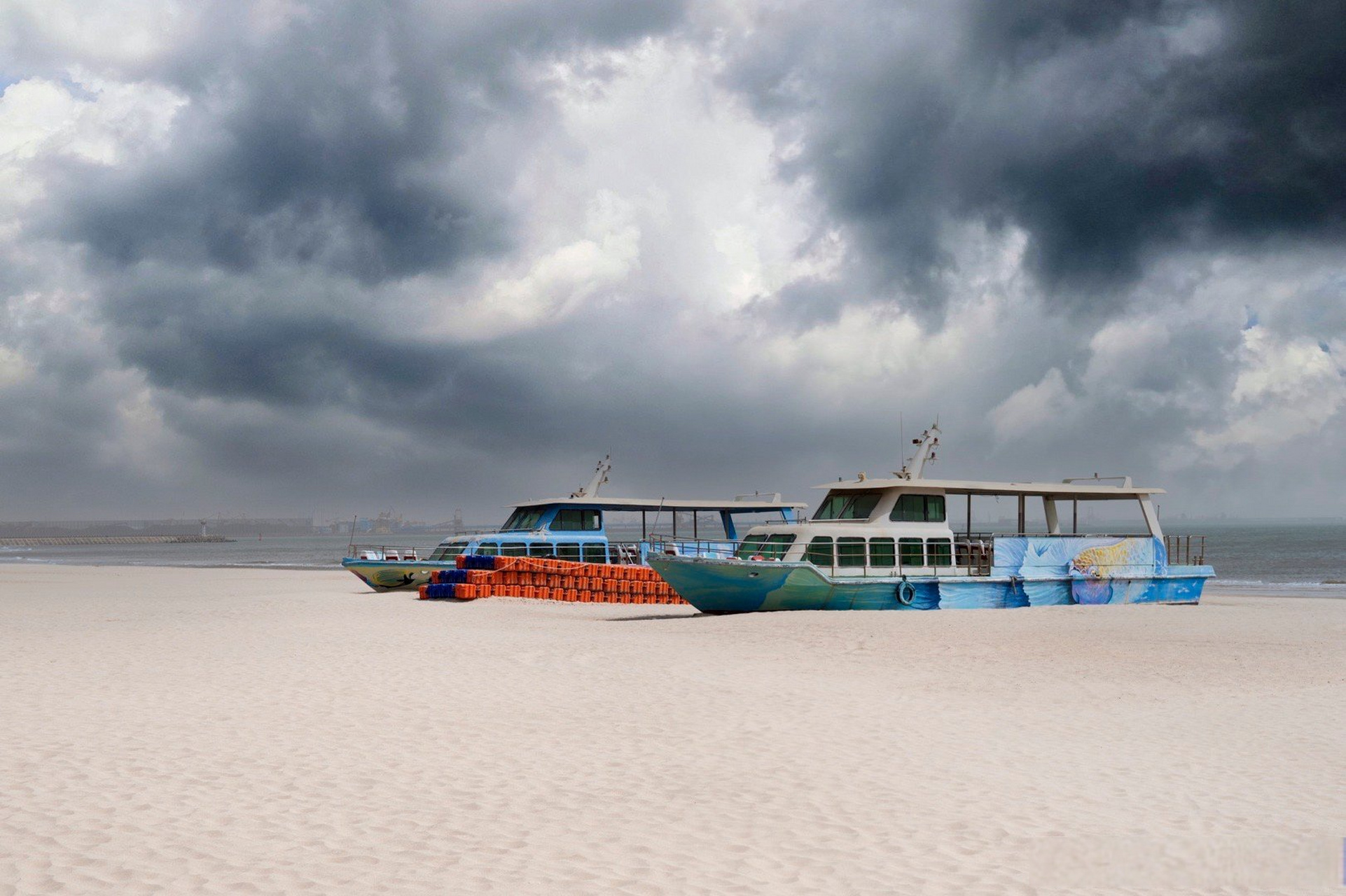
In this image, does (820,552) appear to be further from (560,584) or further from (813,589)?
(560,584)

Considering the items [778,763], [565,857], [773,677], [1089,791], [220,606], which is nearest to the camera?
[565,857]

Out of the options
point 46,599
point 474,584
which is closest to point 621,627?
point 474,584

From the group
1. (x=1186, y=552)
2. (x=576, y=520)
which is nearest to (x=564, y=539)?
(x=576, y=520)

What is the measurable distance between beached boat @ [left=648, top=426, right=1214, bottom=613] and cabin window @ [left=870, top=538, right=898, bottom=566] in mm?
26

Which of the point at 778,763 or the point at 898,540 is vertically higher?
the point at 898,540

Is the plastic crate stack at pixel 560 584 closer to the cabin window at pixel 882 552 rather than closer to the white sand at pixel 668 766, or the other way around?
the cabin window at pixel 882 552

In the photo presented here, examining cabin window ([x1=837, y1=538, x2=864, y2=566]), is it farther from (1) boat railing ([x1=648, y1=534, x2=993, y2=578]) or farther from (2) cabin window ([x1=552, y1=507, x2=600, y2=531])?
(2) cabin window ([x1=552, y1=507, x2=600, y2=531])

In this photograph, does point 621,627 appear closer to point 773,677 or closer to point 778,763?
point 773,677

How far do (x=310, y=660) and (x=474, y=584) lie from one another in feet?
53.1

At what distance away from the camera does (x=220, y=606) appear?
102ft

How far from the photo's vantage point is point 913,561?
87.1ft

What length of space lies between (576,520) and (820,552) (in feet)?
41.3

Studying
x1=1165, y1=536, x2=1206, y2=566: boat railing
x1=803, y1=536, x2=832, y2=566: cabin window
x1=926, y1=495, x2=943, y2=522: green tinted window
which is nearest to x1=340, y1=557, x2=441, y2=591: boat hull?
x1=803, y1=536, x2=832, y2=566: cabin window

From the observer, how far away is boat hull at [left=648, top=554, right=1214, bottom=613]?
966 inches
